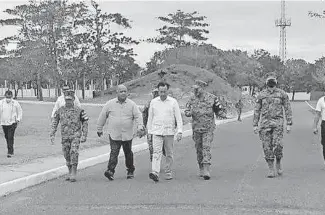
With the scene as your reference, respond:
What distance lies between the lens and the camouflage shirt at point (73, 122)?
11164 mm

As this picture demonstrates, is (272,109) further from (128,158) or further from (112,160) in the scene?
(112,160)

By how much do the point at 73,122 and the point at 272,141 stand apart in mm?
3700

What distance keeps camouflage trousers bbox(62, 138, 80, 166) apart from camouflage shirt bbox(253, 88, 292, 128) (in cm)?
335

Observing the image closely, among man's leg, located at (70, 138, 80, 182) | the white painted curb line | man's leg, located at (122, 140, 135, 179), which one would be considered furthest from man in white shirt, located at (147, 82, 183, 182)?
the white painted curb line

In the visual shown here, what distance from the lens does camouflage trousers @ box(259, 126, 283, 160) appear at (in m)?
11.1

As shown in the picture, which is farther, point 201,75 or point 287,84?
point 287,84

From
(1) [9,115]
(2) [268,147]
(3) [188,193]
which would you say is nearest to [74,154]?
(3) [188,193]

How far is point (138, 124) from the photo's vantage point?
11.1 meters

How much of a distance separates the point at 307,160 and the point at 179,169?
3.40 m

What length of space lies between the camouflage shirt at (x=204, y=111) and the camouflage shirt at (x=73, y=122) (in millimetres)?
1936

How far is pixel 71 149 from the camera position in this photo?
36.7ft

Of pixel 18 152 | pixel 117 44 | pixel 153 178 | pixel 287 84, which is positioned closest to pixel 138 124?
pixel 153 178

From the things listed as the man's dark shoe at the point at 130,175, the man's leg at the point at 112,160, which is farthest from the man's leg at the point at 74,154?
the man's dark shoe at the point at 130,175

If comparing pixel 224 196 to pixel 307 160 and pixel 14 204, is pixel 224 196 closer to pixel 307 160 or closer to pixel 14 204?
pixel 14 204
